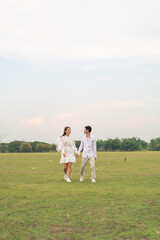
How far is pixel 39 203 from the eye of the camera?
9148mm

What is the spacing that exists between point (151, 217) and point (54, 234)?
2377 millimetres

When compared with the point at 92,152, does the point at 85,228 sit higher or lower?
lower

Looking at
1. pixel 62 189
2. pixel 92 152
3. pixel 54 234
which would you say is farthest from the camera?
pixel 92 152

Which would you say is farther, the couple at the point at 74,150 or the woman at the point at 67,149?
the woman at the point at 67,149

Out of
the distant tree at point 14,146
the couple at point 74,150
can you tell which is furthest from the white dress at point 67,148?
the distant tree at point 14,146

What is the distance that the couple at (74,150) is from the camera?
13.7 m

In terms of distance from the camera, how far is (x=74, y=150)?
14.2 meters

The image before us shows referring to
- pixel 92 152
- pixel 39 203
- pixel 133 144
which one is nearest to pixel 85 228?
pixel 39 203

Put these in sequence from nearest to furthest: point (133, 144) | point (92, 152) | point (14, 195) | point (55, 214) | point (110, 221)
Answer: point (110, 221) → point (55, 214) → point (14, 195) → point (92, 152) → point (133, 144)

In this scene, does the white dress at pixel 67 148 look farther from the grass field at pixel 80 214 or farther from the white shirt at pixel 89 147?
the grass field at pixel 80 214

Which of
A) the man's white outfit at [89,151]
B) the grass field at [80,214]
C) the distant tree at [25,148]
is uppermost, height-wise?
the distant tree at [25,148]

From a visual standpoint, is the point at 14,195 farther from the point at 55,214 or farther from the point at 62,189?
the point at 55,214

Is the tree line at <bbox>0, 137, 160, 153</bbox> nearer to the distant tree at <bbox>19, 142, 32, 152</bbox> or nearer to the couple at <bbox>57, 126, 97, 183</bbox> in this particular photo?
the distant tree at <bbox>19, 142, 32, 152</bbox>

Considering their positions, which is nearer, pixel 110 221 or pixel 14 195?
pixel 110 221
